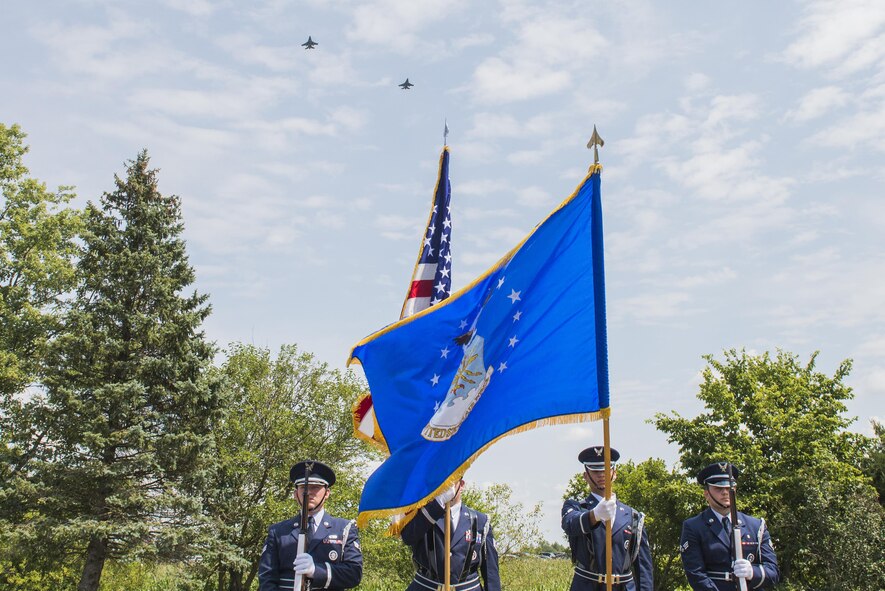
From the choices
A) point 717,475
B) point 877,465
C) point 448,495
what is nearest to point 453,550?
point 448,495

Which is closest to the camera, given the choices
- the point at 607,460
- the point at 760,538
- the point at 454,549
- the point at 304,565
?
the point at 607,460

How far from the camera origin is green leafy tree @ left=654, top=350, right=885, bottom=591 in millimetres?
23797

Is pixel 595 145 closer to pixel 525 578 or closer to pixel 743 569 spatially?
pixel 743 569

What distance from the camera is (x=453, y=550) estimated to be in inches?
297

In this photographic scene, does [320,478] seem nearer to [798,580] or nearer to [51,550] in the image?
[51,550]

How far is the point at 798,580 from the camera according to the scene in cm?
2869

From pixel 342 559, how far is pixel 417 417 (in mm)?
1608

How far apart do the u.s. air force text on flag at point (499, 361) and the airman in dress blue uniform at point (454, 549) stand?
87 centimetres

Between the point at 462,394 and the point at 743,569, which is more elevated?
the point at 462,394

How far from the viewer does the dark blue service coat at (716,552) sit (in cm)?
835

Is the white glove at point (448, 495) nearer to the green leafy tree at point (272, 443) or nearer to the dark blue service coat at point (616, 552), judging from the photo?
the dark blue service coat at point (616, 552)

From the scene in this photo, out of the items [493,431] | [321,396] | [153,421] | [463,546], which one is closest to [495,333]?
[493,431]

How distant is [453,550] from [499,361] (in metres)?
2.17

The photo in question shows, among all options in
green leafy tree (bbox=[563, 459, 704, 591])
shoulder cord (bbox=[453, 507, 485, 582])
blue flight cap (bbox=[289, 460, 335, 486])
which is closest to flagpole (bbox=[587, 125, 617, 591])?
shoulder cord (bbox=[453, 507, 485, 582])
